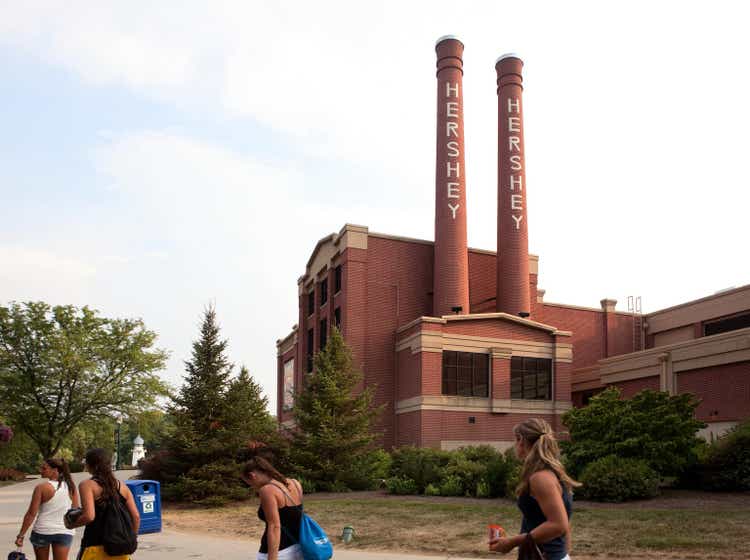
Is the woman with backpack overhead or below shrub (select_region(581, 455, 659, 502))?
overhead

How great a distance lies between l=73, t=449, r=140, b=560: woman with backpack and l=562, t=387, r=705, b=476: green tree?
1681 centimetres

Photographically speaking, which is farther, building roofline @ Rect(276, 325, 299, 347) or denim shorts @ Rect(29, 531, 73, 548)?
building roofline @ Rect(276, 325, 299, 347)

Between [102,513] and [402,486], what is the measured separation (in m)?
19.4

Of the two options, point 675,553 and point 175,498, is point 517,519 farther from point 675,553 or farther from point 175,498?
point 175,498

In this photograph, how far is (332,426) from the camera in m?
29.4

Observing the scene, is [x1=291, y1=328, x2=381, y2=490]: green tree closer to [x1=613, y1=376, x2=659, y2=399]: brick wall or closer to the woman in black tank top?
[x1=613, y1=376, x2=659, y2=399]: brick wall

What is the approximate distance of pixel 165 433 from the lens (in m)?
27.5

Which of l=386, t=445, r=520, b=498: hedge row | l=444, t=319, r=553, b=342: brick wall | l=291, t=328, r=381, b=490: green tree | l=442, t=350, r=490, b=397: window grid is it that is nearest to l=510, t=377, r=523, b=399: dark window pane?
l=442, t=350, r=490, b=397: window grid

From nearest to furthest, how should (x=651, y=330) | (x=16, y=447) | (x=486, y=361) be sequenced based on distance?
1. (x=486, y=361)
2. (x=651, y=330)
3. (x=16, y=447)

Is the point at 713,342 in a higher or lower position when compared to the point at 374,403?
higher

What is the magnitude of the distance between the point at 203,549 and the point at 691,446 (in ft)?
43.8

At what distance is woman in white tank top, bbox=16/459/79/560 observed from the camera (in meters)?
8.42

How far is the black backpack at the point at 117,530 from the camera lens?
21.7ft

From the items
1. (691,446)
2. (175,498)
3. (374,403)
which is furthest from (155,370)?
(691,446)
